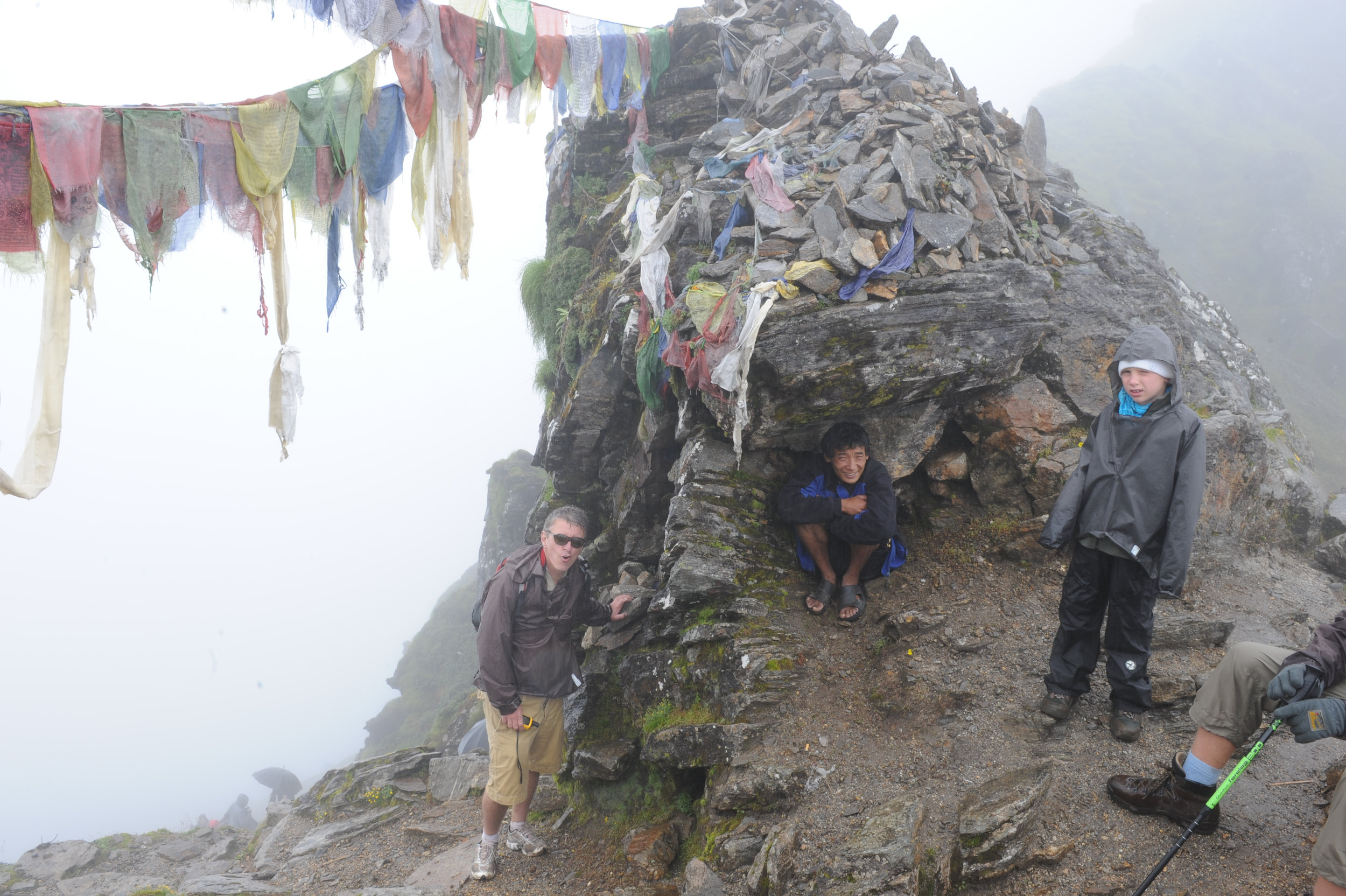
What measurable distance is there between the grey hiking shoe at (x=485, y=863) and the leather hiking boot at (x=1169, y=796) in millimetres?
5227

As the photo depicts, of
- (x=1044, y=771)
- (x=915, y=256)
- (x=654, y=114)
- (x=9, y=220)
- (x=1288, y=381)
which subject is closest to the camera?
(x=1044, y=771)

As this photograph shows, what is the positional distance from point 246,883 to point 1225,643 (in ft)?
35.3

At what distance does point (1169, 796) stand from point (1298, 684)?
1268 mm

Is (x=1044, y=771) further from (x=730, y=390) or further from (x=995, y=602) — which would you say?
(x=730, y=390)

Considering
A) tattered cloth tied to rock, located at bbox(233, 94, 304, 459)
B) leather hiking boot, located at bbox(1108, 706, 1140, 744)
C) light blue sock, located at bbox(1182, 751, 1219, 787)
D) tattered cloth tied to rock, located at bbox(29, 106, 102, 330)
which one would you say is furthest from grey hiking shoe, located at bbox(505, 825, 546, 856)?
tattered cloth tied to rock, located at bbox(29, 106, 102, 330)

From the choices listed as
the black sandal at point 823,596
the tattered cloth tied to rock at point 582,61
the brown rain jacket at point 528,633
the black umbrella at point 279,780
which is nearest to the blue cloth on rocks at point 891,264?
the black sandal at point 823,596

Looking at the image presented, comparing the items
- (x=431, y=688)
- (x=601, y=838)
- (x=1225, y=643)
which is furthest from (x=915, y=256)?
(x=431, y=688)

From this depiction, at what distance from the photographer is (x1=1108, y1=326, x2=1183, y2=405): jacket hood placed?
4453 millimetres

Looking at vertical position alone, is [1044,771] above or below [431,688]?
above

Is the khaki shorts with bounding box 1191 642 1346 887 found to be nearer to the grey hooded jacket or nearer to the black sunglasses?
the grey hooded jacket

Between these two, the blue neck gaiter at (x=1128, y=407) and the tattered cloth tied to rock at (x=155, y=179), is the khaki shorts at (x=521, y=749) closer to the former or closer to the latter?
the blue neck gaiter at (x=1128, y=407)

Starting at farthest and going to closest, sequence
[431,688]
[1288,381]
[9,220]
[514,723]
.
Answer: [1288,381] → [431,688] → [9,220] → [514,723]

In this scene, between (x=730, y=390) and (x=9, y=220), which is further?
(x=730, y=390)

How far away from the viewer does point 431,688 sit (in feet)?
98.1
